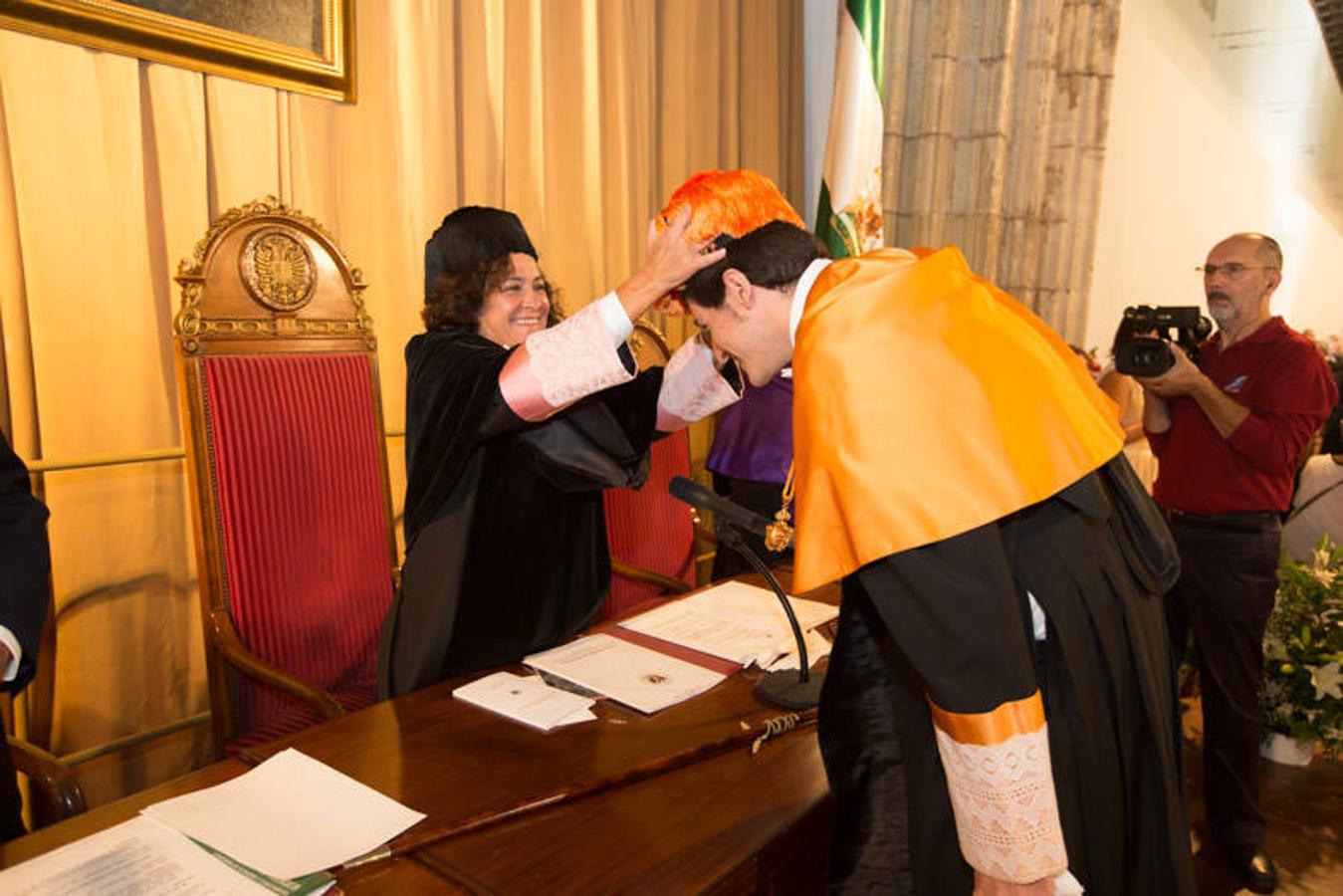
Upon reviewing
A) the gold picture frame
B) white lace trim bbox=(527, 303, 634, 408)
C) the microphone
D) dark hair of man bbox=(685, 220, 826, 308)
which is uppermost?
the gold picture frame

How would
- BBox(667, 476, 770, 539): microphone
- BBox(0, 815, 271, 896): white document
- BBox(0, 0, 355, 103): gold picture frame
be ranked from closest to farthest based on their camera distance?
BBox(0, 815, 271, 896): white document
BBox(667, 476, 770, 539): microphone
BBox(0, 0, 355, 103): gold picture frame

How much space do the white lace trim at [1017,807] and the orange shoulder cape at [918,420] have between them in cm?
24

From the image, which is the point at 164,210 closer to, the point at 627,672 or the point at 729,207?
the point at 729,207

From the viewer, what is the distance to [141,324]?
95.7 inches

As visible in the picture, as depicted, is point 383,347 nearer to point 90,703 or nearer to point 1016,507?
point 90,703

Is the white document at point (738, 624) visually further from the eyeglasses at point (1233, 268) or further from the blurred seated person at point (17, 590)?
the eyeglasses at point (1233, 268)

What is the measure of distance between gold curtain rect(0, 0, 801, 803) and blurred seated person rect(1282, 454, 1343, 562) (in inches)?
137

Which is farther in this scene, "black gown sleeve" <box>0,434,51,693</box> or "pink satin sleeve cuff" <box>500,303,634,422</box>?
"pink satin sleeve cuff" <box>500,303,634,422</box>

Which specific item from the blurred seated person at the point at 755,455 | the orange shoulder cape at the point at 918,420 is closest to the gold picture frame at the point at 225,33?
the blurred seated person at the point at 755,455

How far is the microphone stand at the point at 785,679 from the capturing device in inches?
56.5

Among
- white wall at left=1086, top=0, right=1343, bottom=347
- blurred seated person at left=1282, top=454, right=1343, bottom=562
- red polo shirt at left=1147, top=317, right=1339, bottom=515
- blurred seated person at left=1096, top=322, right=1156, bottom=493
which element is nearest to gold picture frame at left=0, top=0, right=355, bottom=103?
red polo shirt at left=1147, top=317, right=1339, bottom=515

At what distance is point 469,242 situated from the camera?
1863 millimetres

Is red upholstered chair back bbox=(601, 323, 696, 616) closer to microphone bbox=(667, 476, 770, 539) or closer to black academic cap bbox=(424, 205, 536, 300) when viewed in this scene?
black academic cap bbox=(424, 205, 536, 300)

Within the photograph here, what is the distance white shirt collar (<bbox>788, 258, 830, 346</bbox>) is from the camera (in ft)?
4.20
